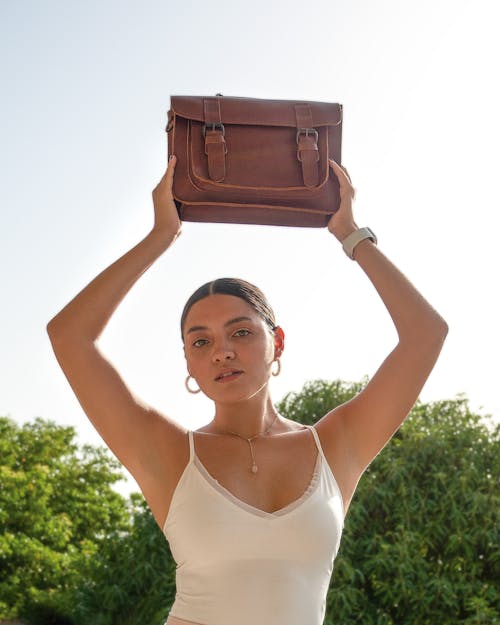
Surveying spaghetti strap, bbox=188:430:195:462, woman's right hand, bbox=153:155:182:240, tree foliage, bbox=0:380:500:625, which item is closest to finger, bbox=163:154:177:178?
woman's right hand, bbox=153:155:182:240

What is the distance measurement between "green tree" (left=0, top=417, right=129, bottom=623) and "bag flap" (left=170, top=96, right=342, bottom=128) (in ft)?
52.2

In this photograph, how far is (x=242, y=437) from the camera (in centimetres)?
222

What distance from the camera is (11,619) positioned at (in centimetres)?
1817

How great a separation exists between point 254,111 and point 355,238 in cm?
44

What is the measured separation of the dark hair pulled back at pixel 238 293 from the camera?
2.20m

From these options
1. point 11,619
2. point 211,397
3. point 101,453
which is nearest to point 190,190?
point 211,397

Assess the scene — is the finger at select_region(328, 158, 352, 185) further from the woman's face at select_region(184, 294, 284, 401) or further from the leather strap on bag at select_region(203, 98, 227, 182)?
the woman's face at select_region(184, 294, 284, 401)

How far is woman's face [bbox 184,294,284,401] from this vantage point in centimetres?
211

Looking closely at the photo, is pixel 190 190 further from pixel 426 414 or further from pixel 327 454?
pixel 426 414

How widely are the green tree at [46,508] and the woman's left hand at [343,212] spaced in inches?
625

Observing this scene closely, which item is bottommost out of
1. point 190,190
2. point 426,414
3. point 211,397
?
point 211,397

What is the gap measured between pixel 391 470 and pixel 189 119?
5.84 meters

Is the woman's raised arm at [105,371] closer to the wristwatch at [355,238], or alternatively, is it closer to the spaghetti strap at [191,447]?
the spaghetti strap at [191,447]

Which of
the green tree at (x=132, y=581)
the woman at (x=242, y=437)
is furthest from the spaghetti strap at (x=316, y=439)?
the green tree at (x=132, y=581)
